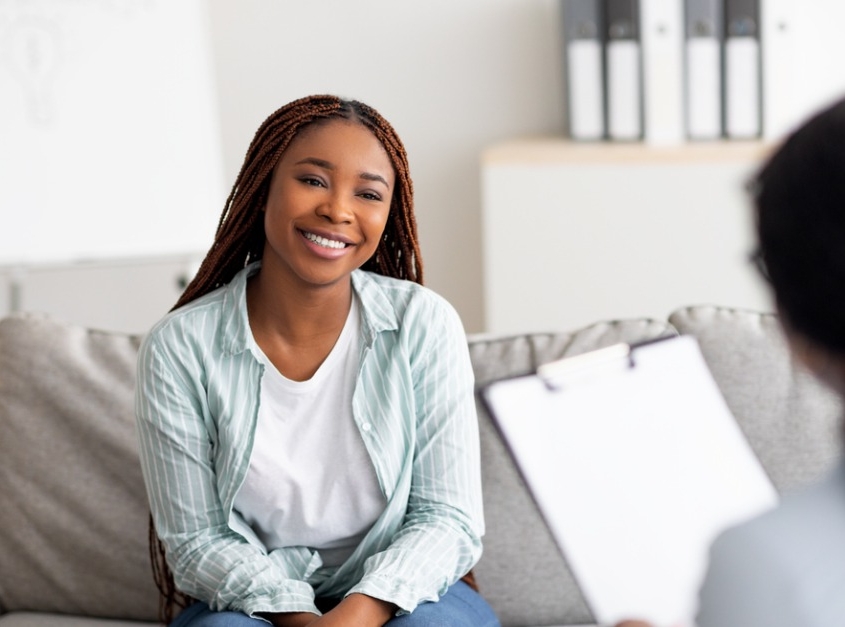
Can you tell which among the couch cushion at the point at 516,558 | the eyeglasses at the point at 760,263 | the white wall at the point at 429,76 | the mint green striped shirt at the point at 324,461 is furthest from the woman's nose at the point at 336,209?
the white wall at the point at 429,76

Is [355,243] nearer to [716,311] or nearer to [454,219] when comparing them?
[716,311]

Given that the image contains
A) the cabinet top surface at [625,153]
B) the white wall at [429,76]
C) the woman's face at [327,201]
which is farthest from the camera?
the white wall at [429,76]

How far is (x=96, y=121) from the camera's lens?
2895 mm

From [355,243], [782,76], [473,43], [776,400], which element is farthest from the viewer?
[473,43]

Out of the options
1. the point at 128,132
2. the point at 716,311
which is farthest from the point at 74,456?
the point at 128,132

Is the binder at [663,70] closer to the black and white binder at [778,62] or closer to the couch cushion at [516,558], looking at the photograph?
the black and white binder at [778,62]

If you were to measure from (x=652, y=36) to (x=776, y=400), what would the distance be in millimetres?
1385

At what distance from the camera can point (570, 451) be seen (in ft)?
3.01

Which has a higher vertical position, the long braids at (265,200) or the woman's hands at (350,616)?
the long braids at (265,200)

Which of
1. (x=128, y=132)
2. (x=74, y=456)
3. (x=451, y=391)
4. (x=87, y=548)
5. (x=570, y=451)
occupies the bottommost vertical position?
(x=87, y=548)

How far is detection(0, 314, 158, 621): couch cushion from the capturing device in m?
1.71

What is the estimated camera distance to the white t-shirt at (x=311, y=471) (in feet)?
4.82

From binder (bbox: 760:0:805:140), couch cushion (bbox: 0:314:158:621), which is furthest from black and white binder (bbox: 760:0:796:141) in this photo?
couch cushion (bbox: 0:314:158:621)

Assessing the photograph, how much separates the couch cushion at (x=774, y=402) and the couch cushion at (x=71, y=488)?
89cm
